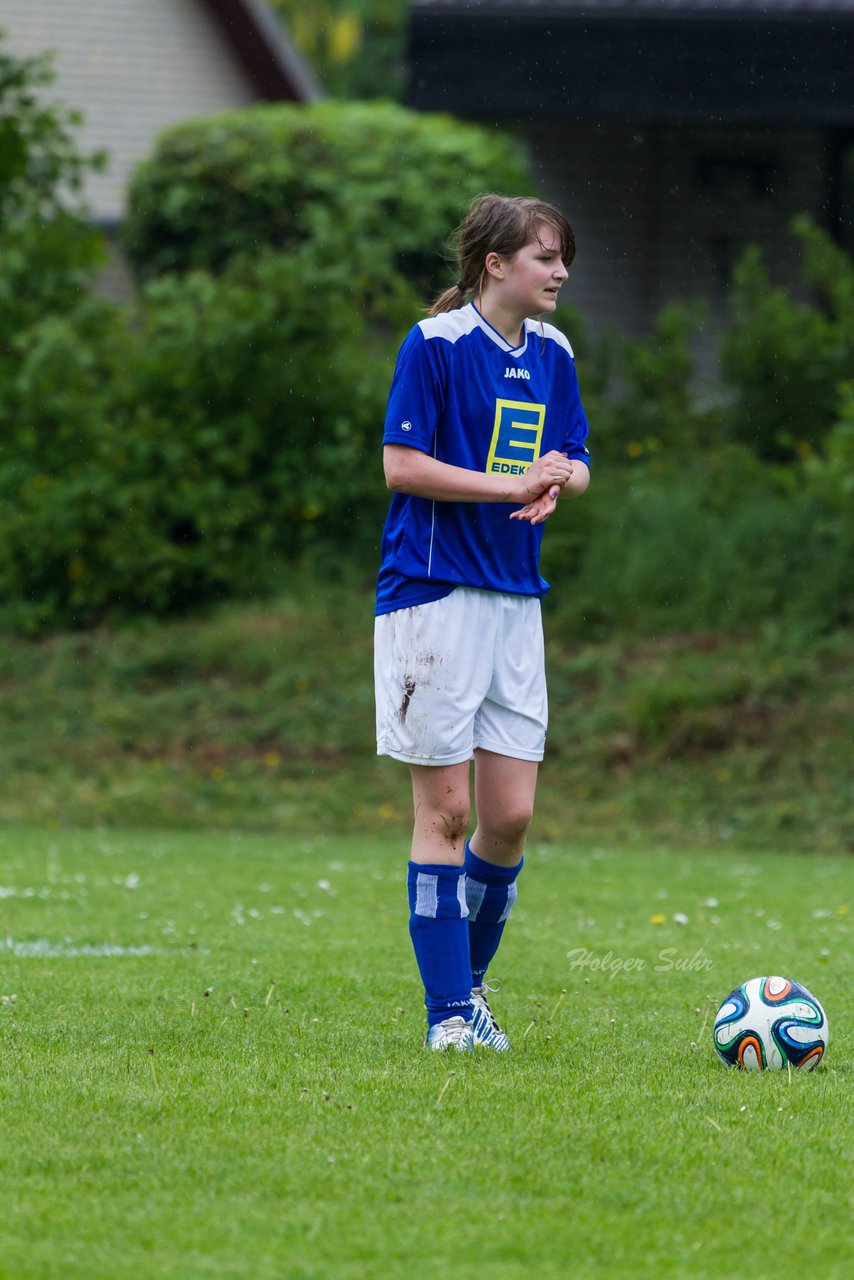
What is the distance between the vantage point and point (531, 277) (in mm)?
4539

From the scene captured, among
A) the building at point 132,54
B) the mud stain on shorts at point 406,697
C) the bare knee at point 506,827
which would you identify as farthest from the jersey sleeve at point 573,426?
the building at point 132,54

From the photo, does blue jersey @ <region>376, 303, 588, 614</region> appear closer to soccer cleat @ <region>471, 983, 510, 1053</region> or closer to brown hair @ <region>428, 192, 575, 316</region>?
brown hair @ <region>428, 192, 575, 316</region>

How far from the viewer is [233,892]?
8.16 m

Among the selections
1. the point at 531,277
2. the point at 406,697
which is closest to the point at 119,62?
the point at 531,277

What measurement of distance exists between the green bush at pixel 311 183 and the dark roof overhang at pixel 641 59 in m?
1.33

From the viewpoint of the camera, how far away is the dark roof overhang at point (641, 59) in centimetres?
1379

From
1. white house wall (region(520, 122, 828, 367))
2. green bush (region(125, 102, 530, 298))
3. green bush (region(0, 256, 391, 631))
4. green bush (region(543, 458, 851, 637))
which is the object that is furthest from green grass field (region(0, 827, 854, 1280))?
white house wall (region(520, 122, 828, 367))

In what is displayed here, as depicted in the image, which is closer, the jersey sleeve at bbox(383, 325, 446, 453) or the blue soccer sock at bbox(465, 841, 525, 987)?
the jersey sleeve at bbox(383, 325, 446, 453)

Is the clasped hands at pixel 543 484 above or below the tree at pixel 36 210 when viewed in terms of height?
below

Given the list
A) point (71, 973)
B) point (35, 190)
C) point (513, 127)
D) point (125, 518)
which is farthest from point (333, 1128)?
point (513, 127)

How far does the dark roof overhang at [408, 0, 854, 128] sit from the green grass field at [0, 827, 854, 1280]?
8.94 m

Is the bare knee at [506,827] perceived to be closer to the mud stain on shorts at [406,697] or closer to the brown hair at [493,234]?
the mud stain on shorts at [406,697]

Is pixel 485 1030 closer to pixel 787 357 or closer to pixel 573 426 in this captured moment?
pixel 573 426

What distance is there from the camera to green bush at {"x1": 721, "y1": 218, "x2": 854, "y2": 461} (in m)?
13.5
